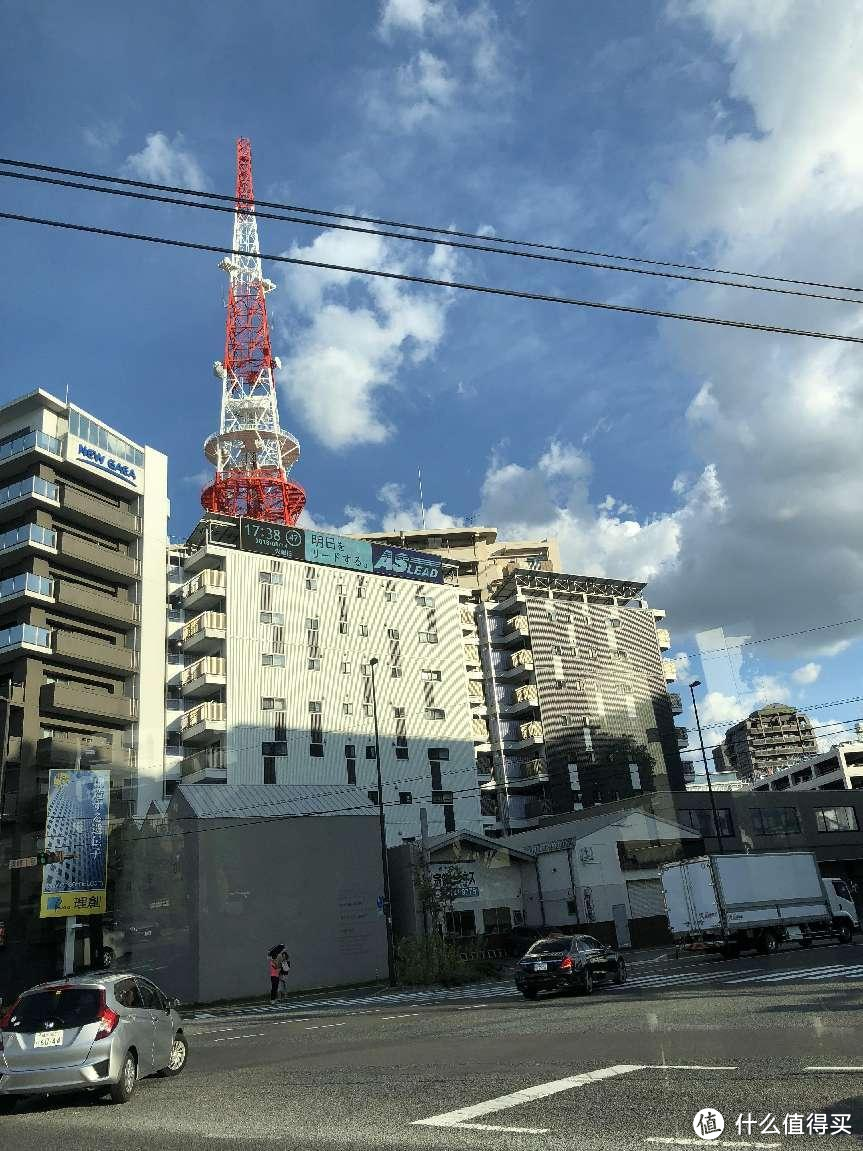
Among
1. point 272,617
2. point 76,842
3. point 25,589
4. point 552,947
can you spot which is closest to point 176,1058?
point 552,947

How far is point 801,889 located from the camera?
108 feet

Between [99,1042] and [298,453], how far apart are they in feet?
210

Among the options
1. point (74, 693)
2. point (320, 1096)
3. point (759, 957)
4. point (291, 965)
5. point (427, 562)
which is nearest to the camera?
point (320, 1096)

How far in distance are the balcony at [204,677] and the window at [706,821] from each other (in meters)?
A: 31.4

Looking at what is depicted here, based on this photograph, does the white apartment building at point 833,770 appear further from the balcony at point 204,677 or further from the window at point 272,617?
the balcony at point 204,677

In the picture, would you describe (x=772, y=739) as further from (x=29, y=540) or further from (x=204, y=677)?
(x=29, y=540)

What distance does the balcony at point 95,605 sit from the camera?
159 ft

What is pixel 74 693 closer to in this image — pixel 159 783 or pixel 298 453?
pixel 159 783

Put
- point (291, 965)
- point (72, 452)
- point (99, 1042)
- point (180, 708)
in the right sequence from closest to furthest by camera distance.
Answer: point (99, 1042) → point (291, 965) → point (72, 452) → point (180, 708)

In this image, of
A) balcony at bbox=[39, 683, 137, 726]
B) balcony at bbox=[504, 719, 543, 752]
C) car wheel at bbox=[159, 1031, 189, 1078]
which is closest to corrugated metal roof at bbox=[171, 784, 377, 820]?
balcony at bbox=[39, 683, 137, 726]

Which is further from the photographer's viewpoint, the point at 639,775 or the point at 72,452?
the point at 639,775

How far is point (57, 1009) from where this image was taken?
10781 mm

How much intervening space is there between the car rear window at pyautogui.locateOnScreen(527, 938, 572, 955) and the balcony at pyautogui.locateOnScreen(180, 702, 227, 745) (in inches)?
1384

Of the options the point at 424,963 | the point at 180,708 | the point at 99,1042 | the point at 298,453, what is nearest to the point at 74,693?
the point at 180,708
